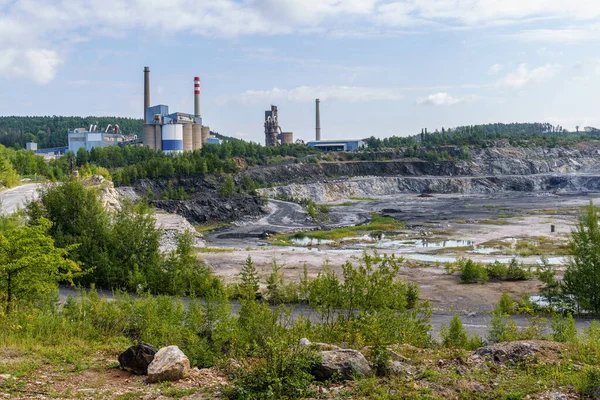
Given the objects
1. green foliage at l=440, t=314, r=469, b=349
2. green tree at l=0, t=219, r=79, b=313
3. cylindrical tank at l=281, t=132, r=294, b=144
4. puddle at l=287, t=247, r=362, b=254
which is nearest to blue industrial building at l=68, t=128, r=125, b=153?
cylindrical tank at l=281, t=132, r=294, b=144

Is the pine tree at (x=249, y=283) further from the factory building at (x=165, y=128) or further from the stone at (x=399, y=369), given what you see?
the factory building at (x=165, y=128)

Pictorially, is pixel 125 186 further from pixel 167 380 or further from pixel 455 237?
pixel 167 380

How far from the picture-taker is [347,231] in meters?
66.2

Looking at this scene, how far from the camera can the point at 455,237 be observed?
196 ft

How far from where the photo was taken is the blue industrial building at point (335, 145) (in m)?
172

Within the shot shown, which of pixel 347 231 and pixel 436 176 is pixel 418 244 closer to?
pixel 347 231

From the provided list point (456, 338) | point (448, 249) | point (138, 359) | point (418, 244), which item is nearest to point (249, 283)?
point (456, 338)

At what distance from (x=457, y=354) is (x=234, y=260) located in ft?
97.0

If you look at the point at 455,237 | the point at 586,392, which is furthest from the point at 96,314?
the point at 455,237

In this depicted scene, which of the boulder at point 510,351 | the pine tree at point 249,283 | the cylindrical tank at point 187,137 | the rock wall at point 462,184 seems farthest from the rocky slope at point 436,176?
the boulder at point 510,351

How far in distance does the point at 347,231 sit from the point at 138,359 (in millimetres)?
55231

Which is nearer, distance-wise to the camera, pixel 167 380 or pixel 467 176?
pixel 167 380

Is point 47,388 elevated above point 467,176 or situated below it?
below

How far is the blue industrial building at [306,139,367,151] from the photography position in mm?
171875
